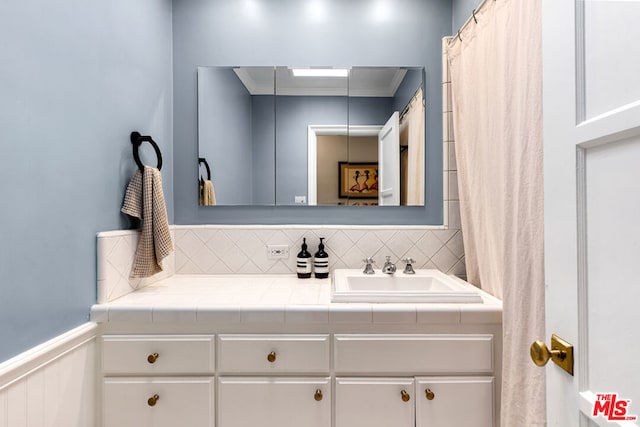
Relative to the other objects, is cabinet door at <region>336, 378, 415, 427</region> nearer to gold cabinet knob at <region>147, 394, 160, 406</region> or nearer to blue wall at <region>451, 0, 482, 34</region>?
gold cabinet knob at <region>147, 394, 160, 406</region>

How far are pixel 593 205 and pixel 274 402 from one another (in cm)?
121

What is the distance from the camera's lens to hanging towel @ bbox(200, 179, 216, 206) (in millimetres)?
1973

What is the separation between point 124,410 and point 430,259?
156 cm

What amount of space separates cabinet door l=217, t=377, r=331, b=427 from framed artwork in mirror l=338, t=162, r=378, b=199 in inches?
39.8

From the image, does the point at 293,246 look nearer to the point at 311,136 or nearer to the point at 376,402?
the point at 311,136

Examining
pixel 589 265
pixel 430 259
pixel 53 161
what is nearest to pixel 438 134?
pixel 430 259

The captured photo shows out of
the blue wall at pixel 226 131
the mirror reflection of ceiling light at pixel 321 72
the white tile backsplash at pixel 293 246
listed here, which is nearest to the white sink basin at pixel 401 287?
the white tile backsplash at pixel 293 246

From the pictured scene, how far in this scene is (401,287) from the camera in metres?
1.75

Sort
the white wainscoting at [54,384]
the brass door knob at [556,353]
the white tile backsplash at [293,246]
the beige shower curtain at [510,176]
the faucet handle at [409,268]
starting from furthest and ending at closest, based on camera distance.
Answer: the white tile backsplash at [293,246] → the faucet handle at [409,268] → the beige shower curtain at [510,176] → the white wainscoting at [54,384] → the brass door knob at [556,353]

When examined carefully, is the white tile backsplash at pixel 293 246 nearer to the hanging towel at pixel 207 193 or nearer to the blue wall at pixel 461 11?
the hanging towel at pixel 207 193

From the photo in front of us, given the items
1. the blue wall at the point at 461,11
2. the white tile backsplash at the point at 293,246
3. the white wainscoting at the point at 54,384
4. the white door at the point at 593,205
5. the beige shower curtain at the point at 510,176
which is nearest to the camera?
the white door at the point at 593,205

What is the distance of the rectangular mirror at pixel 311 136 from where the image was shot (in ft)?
6.38

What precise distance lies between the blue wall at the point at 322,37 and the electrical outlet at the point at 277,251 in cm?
74

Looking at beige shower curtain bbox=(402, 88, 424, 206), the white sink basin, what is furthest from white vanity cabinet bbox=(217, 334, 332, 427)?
beige shower curtain bbox=(402, 88, 424, 206)
